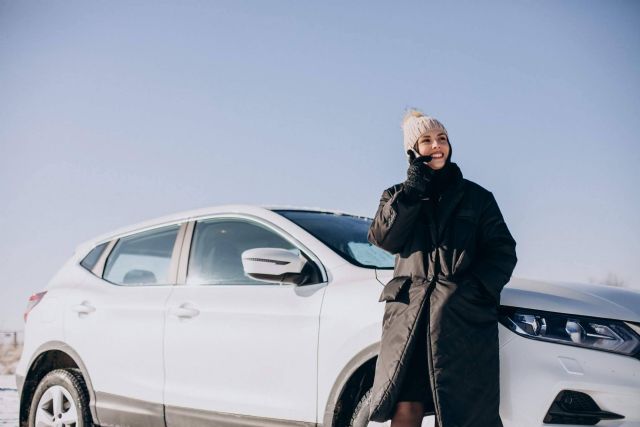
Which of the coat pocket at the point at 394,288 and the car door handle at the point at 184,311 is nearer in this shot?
the coat pocket at the point at 394,288

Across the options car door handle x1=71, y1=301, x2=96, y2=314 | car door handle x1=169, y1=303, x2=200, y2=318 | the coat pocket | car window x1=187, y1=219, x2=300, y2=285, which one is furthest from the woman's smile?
car door handle x1=71, y1=301, x2=96, y2=314

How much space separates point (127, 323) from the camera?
15.5ft

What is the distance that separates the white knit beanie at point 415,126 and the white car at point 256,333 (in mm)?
685

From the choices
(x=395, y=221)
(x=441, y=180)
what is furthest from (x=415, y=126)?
(x=395, y=221)

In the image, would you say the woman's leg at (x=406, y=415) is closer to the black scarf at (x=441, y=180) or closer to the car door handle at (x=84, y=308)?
the black scarf at (x=441, y=180)

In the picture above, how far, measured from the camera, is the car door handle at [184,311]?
4.30 metres

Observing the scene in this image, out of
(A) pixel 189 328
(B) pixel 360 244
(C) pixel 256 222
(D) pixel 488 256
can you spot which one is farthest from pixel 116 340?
(D) pixel 488 256

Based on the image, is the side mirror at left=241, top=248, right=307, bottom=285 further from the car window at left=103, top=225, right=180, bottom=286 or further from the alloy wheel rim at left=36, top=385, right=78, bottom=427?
the alloy wheel rim at left=36, top=385, right=78, bottom=427

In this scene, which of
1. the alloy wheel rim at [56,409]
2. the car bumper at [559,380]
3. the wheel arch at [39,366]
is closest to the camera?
the car bumper at [559,380]

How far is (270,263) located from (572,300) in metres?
1.46

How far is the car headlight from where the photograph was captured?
9.87 ft

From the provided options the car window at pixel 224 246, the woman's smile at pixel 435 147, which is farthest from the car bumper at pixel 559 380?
the car window at pixel 224 246

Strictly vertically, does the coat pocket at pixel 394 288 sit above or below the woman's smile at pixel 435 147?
below

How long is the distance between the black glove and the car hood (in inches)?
22.6
